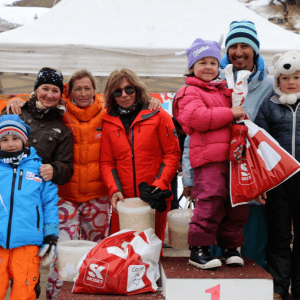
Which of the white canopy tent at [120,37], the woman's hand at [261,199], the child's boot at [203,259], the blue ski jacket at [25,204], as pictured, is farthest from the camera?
the white canopy tent at [120,37]

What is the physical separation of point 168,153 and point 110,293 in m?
1.18

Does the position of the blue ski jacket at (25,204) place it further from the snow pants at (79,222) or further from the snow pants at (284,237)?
the snow pants at (284,237)

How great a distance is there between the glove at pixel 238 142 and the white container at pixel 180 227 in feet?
2.82

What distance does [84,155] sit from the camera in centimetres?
285

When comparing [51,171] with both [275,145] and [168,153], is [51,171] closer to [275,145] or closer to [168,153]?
[168,153]

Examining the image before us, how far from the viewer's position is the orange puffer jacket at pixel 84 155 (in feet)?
9.25

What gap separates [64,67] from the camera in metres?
3.76

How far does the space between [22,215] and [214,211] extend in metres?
1.24

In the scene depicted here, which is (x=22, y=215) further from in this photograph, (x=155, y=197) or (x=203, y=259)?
(x=203, y=259)

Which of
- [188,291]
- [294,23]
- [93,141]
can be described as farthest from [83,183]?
[294,23]

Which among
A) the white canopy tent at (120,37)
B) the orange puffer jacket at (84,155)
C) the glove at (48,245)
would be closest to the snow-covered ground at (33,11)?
the white canopy tent at (120,37)

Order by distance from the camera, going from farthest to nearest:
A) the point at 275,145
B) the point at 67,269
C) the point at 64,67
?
the point at 64,67 < the point at 67,269 < the point at 275,145

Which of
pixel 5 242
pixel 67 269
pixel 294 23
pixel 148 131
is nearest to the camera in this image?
pixel 5 242

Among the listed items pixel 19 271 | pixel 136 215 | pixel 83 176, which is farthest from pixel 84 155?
pixel 19 271
